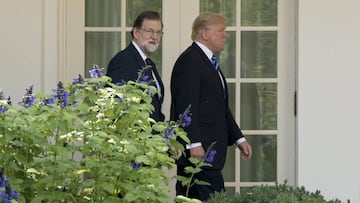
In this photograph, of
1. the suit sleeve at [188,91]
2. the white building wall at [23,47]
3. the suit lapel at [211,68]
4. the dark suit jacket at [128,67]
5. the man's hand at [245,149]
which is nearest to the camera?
the dark suit jacket at [128,67]

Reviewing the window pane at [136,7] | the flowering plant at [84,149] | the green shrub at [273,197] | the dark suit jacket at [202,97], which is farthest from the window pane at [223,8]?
the flowering plant at [84,149]

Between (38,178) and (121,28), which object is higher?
Answer: (121,28)

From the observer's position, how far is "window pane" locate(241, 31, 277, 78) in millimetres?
6840

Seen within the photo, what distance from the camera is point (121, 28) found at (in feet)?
22.3

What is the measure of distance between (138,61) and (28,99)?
1.74 meters

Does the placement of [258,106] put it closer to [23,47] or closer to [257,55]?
[257,55]

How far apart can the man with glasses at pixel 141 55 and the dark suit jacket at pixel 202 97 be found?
186mm

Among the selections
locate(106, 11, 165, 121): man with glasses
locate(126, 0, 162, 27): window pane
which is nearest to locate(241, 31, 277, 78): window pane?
locate(126, 0, 162, 27): window pane

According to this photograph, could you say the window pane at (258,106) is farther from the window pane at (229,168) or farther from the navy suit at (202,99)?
the navy suit at (202,99)

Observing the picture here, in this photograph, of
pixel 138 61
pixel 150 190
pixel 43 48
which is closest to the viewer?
pixel 150 190
